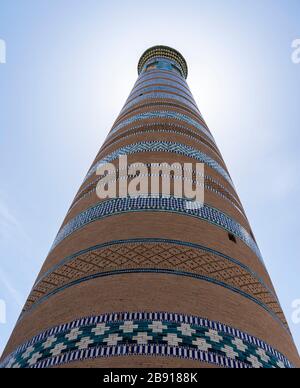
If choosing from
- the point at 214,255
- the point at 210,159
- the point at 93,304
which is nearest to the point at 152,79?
the point at 210,159

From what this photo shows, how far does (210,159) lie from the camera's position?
4070mm

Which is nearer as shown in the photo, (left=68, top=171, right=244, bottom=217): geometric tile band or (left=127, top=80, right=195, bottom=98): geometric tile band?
(left=68, top=171, right=244, bottom=217): geometric tile band

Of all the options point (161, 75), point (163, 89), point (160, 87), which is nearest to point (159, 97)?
point (163, 89)

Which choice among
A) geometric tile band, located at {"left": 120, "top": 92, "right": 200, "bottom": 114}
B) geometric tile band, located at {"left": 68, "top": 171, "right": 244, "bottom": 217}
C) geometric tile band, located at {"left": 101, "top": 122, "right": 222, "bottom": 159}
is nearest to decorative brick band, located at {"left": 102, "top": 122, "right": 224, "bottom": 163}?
geometric tile band, located at {"left": 101, "top": 122, "right": 222, "bottom": 159}

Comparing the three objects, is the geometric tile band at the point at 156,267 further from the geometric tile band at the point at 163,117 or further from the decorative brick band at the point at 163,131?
the geometric tile band at the point at 163,117

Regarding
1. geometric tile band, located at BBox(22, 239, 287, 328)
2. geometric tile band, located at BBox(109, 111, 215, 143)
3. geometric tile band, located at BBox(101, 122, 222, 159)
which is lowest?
geometric tile band, located at BBox(22, 239, 287, 328)

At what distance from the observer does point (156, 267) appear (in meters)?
2.53

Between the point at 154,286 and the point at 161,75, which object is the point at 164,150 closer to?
the point at 154,286

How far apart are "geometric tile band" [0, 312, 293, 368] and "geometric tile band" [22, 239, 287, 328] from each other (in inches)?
14.2

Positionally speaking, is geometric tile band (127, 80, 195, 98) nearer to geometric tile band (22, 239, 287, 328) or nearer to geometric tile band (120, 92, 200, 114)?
geometric tile band (120, 92, 200, 114)

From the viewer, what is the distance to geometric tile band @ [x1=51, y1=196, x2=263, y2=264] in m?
3.07

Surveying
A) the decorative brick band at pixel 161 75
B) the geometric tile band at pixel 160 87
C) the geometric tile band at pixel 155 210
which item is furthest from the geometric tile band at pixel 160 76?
the geometric tile band at pixel 155 210

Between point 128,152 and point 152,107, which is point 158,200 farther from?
point 152,107

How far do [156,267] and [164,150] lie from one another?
1.49 m
